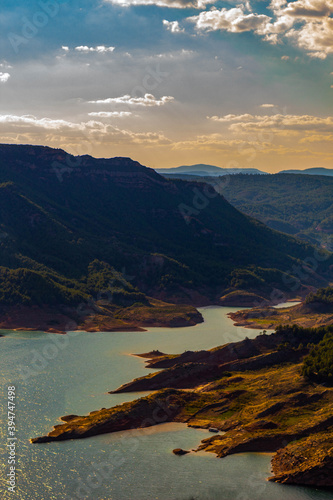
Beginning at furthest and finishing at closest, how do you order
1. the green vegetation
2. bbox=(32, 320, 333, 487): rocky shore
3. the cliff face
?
the green vegetation
bbox=(32, 320, 333, 487): rocky shore
the cliff face

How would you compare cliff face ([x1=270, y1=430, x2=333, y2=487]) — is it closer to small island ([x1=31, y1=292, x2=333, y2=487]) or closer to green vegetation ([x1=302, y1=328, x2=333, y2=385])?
small island ([x1=31, y1=292, x2=333, y2=487])

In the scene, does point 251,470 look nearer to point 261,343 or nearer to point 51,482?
point 51,482

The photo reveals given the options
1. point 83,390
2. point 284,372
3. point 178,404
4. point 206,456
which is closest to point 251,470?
point 206,456

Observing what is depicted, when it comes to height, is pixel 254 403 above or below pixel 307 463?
above

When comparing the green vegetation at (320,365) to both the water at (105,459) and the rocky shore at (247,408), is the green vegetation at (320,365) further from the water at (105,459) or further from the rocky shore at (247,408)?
the water at (105,459)

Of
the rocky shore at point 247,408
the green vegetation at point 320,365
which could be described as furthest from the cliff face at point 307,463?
the green vegetation at point 320,365

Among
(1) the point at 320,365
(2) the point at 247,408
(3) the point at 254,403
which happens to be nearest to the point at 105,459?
(2) the point at 247,408

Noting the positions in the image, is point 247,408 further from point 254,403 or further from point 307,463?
point 307,463

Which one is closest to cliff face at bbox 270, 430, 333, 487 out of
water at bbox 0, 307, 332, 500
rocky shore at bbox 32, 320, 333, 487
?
rocky shore at bbox 32, 320, 333, 487
